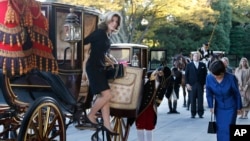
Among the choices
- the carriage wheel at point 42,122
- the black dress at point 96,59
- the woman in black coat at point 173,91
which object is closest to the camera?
the carriage wheel at point 42,122

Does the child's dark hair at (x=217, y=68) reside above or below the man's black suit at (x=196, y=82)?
above

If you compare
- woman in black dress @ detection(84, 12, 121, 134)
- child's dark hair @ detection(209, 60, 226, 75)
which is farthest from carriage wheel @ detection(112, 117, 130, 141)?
child's dark hair @ detection(209, 60, 226, 75)

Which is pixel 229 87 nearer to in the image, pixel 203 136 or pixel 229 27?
pixel 203 136

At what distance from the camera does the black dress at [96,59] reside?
636cm

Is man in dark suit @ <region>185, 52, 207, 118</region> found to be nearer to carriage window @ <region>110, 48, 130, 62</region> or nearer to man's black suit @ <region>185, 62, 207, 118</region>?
man's black suit @ <region>185, 62, 207, 118</region>

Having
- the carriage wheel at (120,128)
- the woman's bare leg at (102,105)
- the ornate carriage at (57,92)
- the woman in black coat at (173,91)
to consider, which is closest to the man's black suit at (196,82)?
the woman in black coat at (173,91)

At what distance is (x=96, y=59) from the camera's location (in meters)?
6.35

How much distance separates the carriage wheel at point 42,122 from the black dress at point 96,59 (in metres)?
0.84

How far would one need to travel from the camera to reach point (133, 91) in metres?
7.02

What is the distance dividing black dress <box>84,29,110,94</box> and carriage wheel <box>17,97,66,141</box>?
841mm

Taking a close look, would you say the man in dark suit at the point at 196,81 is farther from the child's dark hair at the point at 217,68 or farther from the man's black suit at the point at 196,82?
the child's dark hair at the point at 217,68

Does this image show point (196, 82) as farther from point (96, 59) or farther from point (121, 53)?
point (96, 59)

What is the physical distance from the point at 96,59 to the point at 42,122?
1233 mm

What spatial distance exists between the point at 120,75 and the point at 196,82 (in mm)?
6971
